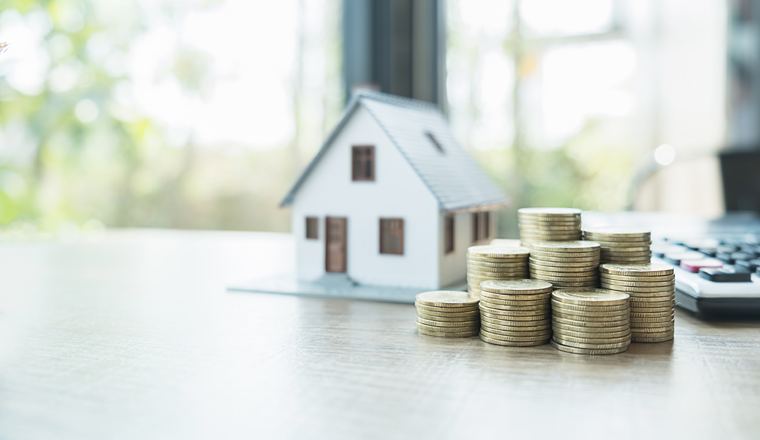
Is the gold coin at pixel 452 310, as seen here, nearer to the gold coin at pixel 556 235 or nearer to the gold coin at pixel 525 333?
the gold coin at pixel 525 333

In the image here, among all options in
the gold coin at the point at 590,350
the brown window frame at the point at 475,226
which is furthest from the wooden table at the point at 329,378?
the brown window frame at the point at 475,226

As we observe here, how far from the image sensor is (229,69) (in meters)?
5.45

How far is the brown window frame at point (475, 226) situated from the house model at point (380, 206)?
0.05 meters

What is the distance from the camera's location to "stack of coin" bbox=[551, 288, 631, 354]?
31.2 inches

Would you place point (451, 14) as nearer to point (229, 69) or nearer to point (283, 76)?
point (283, 76)

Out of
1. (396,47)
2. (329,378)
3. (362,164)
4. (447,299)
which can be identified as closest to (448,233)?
(362,164)

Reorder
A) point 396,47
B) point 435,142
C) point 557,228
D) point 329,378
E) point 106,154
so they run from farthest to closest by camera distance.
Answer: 1. point 106,154
2. point 396,47
3. point 435,142
4. point 557,228
5. point 329,378

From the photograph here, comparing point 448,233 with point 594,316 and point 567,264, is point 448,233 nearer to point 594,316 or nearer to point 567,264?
point 567,264

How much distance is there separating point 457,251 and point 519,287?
46 cm

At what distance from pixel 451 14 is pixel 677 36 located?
1.52 meters

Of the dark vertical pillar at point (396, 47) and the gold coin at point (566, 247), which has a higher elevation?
the dark vertical pillar at point (396, 47)

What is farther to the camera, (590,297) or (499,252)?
(499,252)

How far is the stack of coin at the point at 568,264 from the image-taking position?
91 centimetres

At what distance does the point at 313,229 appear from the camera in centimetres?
135
